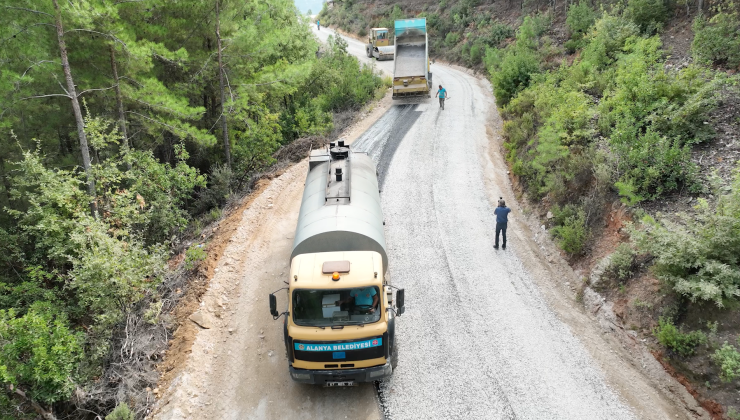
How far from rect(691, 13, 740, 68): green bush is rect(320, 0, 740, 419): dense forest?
0.04m

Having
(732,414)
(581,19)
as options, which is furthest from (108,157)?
(581,19)

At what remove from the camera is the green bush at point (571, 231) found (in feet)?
38.0

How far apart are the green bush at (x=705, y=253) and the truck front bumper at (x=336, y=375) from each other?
20.0 ft

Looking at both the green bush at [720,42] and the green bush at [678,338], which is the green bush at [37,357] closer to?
the green bush at [678,338]

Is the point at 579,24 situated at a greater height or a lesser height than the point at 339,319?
Result: greater

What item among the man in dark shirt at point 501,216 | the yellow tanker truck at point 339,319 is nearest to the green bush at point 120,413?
the yellow tanker truck at point 339,319

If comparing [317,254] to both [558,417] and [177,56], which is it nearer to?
[558,417]

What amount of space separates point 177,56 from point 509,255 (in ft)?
44.4

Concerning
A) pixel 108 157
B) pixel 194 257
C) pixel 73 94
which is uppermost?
pixel 73 94

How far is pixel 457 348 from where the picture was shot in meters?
9.45

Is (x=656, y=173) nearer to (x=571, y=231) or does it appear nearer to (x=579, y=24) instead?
(x=571, y=231)

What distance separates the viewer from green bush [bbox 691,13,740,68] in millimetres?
14234

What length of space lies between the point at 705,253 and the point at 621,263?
1.76 metres

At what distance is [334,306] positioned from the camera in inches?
308
